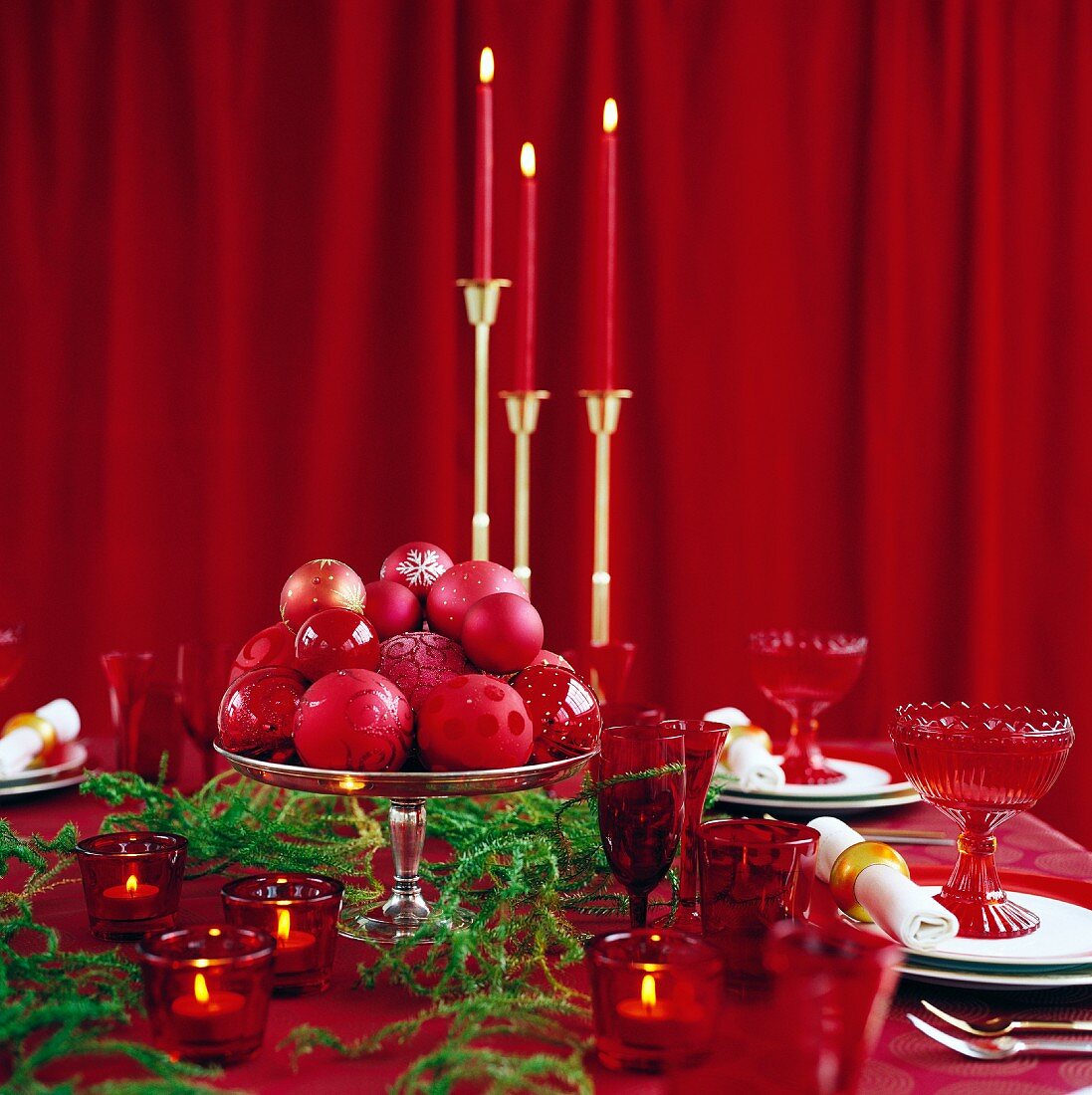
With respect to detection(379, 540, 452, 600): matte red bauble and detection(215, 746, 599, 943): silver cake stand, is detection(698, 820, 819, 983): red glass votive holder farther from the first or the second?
detection(379, 540, 452, 600): matte red bauble

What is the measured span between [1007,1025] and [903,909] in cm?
10

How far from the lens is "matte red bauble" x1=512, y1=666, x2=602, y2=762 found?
93 cm

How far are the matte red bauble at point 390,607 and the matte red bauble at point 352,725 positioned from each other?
155mm

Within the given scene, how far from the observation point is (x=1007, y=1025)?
0.71 meters

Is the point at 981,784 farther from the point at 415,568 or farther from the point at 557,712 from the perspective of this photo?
the point at 415,568

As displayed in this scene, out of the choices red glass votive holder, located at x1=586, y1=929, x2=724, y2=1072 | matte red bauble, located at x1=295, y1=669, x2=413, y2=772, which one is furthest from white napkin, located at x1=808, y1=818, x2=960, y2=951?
matte red bauble, located at x1=295, y1=669, x2=413, y2=772

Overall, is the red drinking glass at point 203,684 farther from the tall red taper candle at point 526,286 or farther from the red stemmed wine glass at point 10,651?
the tall red taper candle at point 526,286

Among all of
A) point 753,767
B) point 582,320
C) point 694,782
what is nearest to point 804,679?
point 753,767

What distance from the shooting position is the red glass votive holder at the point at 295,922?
0.76m

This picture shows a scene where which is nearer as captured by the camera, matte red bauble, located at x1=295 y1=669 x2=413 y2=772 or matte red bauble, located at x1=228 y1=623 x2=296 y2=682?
matte red bauble, located at x1=295 y1=669 x2=413 y2=772

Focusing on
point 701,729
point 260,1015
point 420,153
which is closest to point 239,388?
point 420,153

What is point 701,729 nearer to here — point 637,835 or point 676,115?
point 637,835

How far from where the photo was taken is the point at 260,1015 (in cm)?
66

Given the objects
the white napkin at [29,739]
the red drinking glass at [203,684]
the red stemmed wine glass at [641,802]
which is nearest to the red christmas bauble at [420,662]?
the red stemmed wine glass at [641,802]
